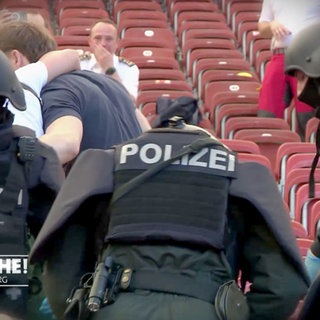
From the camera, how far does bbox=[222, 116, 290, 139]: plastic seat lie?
717 centimetres

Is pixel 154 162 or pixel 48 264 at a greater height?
pixel 154 162

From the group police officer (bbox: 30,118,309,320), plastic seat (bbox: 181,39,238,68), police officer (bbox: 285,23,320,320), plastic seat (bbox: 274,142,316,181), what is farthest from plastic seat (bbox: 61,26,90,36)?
police officer (bbox: 30,118,309,320)

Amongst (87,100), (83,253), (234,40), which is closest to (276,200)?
(83,253)

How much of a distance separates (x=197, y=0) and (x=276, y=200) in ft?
24.9

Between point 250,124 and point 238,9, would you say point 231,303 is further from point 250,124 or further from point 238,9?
point 238,9

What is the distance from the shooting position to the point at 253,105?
7.78 m

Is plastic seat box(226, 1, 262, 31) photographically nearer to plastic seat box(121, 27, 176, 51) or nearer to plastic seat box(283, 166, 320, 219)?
plastic seat box(121, 27, 176, 51)

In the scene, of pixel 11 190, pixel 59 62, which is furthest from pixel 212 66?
pixel 11 190

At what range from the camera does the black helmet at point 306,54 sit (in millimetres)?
3369

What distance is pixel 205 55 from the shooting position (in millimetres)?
8844

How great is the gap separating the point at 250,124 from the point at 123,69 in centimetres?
94

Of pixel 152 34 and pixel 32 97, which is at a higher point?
pixel 32 97

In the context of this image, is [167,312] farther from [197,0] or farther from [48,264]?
[197,0]

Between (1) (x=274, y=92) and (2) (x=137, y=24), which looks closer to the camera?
(1) (x=274, y=92)
